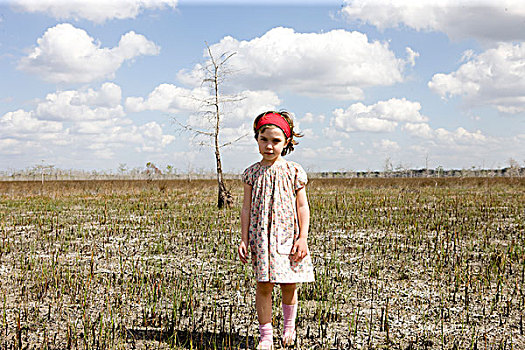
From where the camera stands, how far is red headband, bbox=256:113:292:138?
3217mm

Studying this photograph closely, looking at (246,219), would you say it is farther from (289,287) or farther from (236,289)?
(236,289)

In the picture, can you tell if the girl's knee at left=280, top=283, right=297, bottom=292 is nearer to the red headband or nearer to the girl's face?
the girl's face

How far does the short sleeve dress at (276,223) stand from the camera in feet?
10.3

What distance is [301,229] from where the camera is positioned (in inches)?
127

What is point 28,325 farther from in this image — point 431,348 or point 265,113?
point 431,348

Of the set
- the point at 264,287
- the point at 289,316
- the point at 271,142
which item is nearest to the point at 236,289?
the point at 289,316

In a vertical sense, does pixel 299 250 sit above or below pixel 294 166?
below

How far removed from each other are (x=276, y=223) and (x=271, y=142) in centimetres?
63

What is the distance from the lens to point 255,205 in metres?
3.28

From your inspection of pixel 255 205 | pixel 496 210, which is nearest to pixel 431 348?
pixel 255 205

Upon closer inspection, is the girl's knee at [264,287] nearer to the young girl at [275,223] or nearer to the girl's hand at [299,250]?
the young girl at [275,223]

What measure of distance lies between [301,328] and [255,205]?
130 centimetres

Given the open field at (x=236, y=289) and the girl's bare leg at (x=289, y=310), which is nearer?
the girl's bare leg at (x=289, y=310)

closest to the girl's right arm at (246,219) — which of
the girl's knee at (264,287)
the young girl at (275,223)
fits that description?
the young girl at (275,223)
